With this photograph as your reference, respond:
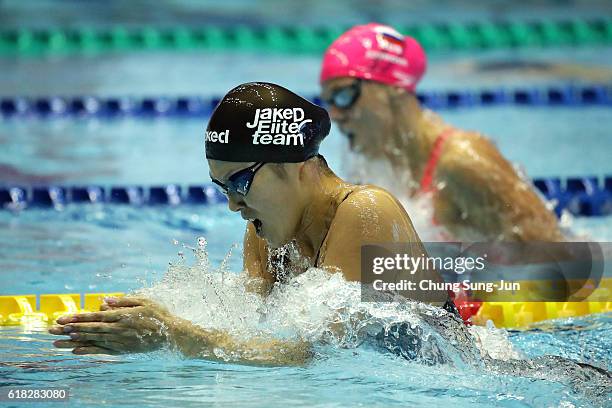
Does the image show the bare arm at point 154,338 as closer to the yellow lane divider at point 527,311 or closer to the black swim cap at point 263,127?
the black swim cap at point 263,127

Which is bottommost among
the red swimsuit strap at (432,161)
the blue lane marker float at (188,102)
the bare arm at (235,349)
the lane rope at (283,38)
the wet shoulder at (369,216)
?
the bare arm at (235,349)

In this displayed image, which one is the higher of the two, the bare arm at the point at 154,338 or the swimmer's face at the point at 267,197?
the swimmer's face at the point at 267,197

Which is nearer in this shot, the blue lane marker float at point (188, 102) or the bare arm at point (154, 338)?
the bare arm at point (154, 338)

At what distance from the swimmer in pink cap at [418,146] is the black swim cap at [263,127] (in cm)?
155

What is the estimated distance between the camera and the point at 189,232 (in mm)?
5359

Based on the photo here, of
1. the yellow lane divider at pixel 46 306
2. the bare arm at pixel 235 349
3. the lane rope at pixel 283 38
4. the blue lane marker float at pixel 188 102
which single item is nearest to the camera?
the bare arm at pixel 235 349

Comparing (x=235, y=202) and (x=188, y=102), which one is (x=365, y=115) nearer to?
(x=235, y=202)

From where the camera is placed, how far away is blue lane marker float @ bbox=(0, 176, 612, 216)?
5805 millimetres

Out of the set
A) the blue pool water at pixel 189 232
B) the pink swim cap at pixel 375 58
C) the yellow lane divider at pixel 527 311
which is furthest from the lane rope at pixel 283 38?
the yellow lane divider at pixel 527 311

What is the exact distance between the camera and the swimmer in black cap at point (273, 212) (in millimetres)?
2492

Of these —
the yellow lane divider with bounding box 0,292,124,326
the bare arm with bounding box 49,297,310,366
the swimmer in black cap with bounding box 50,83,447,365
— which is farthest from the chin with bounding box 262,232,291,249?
the yellow lane divider with bounding box 0,292,124,326

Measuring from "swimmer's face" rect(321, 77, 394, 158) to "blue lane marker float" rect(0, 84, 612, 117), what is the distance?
13.0 ft

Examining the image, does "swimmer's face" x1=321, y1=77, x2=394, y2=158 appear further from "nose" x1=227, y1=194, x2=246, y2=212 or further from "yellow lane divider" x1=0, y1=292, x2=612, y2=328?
"nose" x1=227, y1=194, x2=246, y2=212

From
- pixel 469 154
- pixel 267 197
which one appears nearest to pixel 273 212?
pixel 267 197
